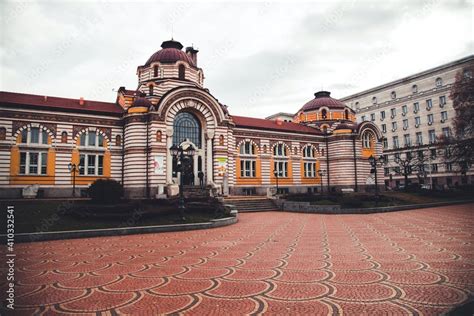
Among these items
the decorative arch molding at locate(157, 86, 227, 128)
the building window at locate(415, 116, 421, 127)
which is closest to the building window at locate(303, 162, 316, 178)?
the decorative arch molding at locate(157, 86, 227, 128)

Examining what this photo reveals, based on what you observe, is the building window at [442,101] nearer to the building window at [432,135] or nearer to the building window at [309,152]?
the building window at [432,135]

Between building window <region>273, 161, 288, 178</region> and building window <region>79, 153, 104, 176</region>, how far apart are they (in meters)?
23.2

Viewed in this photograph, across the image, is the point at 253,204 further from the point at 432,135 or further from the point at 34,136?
the point at 432,135

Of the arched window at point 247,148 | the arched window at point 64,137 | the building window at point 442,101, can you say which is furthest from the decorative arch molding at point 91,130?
the building window at point 442,101

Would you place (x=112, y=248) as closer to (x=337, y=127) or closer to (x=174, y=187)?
(x=174, y=187)

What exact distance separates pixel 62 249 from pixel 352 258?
11234mm

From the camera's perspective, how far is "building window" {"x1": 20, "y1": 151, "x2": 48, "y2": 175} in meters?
28.9

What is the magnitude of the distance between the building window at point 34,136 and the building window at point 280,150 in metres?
28.7

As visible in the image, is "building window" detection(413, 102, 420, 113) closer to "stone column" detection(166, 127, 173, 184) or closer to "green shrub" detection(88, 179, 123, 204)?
"stone column" detection(166, 127, 173, 184)

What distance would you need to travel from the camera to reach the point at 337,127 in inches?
1873

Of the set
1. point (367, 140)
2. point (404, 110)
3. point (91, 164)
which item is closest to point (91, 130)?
point (91, 164)

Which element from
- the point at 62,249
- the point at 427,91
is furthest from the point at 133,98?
the point at 427,91

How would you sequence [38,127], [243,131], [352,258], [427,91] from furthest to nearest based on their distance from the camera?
[427,91], [243,131], [38,127], [352,258]

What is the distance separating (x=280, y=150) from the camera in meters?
44.6
